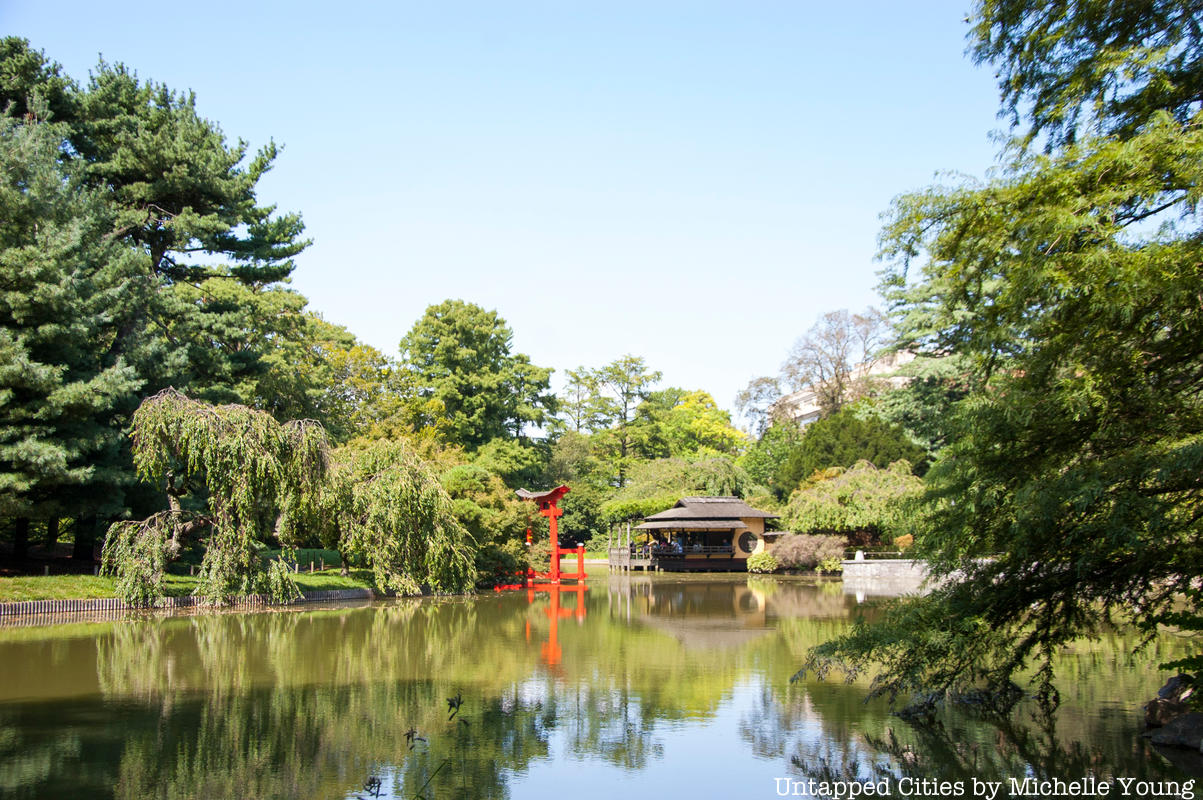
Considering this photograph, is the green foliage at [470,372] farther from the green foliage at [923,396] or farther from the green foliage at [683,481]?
the green foliage at [923,396]

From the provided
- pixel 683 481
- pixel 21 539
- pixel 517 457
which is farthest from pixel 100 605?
pixel 683 481

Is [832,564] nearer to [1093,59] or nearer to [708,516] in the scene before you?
[708,516]

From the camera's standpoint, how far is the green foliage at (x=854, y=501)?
104 ft

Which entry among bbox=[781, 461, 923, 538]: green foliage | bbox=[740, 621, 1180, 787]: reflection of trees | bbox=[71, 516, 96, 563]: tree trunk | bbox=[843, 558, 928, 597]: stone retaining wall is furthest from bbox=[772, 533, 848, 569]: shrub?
bbox=[71, 516, 96, 563]: tree trunk

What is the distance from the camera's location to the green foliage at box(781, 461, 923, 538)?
31.6m

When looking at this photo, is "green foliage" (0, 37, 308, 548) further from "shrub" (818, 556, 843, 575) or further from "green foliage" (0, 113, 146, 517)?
"shrub" (818, 556, 843, 575)

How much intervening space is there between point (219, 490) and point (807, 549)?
71.5 ft

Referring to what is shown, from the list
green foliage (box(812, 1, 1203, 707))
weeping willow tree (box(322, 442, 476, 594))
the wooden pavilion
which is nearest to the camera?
green foliage (box(812, 1, 1203, 707))

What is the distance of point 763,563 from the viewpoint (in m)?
34.9

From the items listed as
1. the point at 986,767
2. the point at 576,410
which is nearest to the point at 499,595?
the point at 986,767

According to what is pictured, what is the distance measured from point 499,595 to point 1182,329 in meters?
19.9

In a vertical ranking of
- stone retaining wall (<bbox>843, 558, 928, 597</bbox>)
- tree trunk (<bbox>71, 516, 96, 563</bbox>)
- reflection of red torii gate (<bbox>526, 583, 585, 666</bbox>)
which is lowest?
reflection of red torii gate (<bbox>526, 583, 585, 666</bbox>)

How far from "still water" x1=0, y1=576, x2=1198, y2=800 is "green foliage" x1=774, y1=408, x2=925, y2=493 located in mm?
22371

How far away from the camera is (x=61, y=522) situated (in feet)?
95.2
